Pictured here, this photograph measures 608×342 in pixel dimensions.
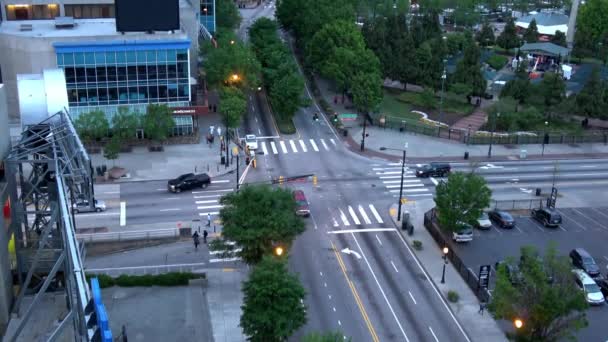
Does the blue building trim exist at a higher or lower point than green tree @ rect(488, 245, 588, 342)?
higher

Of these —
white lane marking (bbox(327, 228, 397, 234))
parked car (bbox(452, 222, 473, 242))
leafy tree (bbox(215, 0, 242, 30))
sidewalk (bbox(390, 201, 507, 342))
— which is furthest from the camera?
leafy tree (bbox(215, 0, 242, 30))

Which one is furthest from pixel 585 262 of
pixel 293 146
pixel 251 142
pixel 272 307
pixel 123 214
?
pixel 251 142

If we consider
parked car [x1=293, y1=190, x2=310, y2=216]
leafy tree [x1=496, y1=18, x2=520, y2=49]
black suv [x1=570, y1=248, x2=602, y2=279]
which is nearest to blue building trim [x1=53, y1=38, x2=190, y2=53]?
parked car [x1=293, y1=190, x2=310, y2=216]

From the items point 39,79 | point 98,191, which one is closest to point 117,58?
point 98,191

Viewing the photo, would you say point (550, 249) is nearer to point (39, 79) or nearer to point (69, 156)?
point (69, 156)

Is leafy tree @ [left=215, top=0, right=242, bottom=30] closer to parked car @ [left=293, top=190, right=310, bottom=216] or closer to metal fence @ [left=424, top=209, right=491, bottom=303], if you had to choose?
parked car @ [left=293, top=190, right=310, bottom=216]

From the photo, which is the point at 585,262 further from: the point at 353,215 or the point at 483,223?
the point at 353,215
